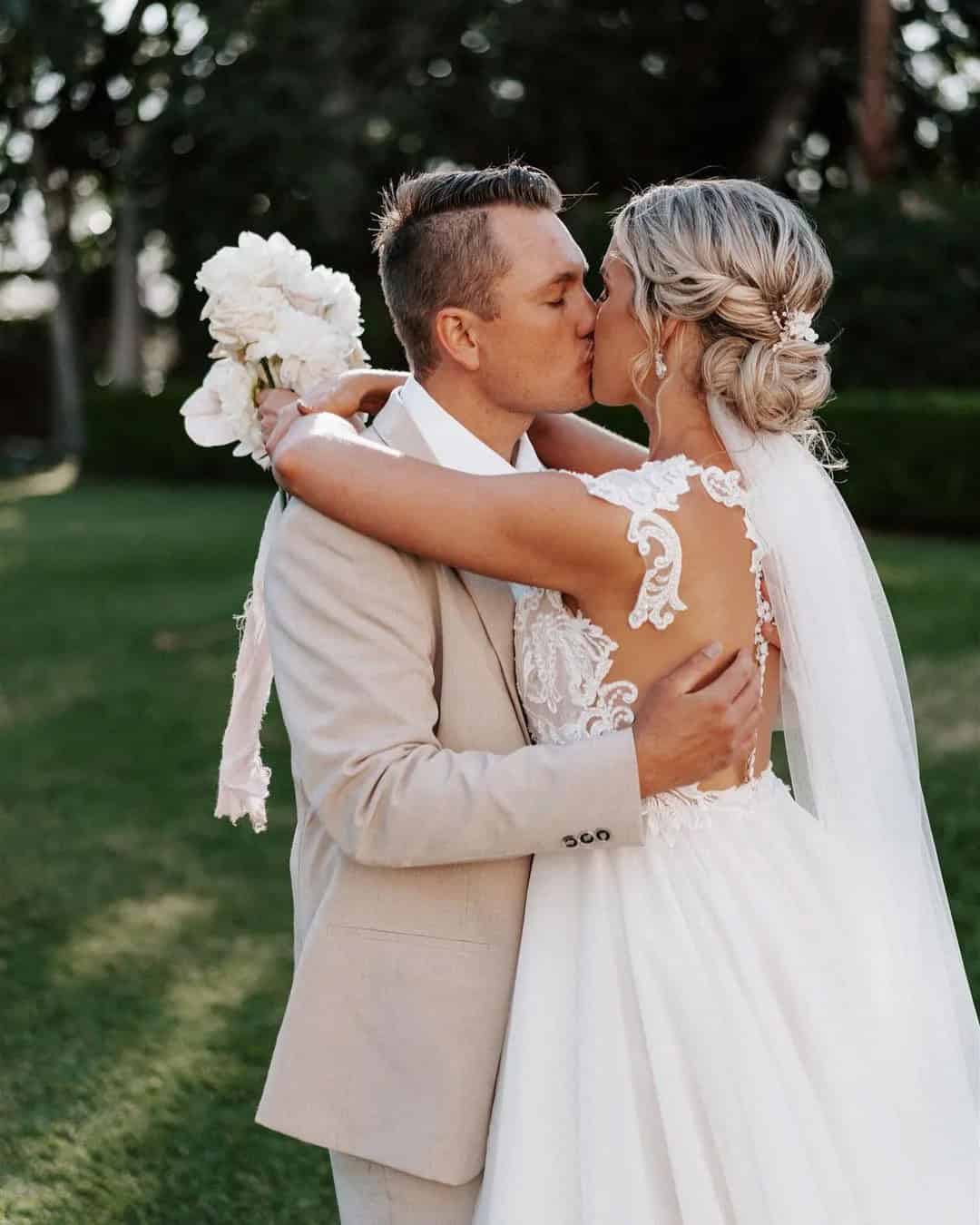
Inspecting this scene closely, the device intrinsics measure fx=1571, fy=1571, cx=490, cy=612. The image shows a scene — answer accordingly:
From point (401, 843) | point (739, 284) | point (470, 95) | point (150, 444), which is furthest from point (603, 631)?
point (150, 444)

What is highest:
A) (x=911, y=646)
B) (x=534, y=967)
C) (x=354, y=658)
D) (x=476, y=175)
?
(x=476, y=175)

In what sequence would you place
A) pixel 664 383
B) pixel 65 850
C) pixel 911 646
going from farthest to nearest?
pixel 911 646 → pixel 65 850 → pixel 664 383

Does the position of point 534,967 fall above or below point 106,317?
above

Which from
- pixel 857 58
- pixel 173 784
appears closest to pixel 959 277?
pixel 857 58

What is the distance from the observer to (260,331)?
9.41 feet

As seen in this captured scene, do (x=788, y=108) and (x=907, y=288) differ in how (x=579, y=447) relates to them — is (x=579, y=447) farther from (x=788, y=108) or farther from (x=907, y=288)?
(x=788, y=108)

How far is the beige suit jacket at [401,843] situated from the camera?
228cm

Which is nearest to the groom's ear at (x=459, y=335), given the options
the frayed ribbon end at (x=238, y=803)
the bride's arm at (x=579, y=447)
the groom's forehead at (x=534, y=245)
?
the groom's forehead at (x=534, y=245)

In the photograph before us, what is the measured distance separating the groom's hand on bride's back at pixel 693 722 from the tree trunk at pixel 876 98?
17.1 metres

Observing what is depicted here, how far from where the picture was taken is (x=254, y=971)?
210 inches

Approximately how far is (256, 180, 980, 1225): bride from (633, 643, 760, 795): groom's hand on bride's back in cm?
7

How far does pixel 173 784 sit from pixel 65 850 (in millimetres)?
1050

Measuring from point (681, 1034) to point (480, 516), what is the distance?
2.76 ft

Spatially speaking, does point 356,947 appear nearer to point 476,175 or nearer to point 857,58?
point 476,175
